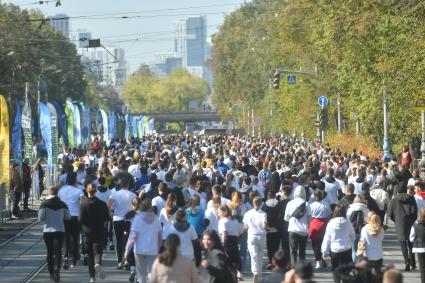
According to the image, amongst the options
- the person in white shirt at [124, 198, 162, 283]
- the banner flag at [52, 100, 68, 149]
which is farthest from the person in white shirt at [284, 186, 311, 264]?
the banner flag at [52, 100, 68, 149]

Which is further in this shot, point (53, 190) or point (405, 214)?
point (405, 214)

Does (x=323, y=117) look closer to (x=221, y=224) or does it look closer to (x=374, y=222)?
(x=221, y=224)

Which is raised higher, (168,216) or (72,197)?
(72,197)

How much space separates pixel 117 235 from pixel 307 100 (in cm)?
5281

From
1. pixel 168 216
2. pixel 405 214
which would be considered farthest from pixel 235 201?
pixel 405 214

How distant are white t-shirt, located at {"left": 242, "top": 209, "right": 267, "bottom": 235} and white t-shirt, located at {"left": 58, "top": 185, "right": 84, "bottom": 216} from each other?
317 centimetres

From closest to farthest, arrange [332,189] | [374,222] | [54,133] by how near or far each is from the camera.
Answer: [374,222]
[332,189]
[54,133]

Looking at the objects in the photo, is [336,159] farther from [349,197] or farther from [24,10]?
[24,10]

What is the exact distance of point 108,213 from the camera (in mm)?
21906

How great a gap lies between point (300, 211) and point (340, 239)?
2.55 meters

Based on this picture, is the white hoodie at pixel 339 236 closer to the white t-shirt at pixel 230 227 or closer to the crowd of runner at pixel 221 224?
the crowd of runner at pixel 221 224

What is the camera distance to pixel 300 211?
2253cm

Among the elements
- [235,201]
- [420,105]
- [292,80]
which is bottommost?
[235,201]

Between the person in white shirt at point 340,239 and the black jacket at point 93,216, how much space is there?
3.75 metres
